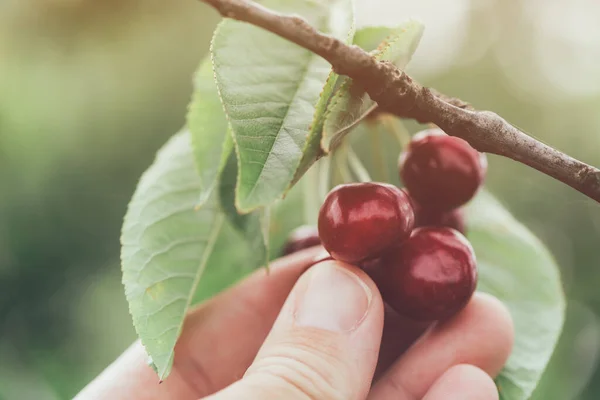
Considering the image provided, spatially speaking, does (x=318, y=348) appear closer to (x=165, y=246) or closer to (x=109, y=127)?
(x=165, y=246)

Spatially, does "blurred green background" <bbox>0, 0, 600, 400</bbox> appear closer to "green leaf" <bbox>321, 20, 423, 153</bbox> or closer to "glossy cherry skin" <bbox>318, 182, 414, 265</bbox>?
"glossy cherry skin" <bbox>318, 182, 414, 265</bbox>

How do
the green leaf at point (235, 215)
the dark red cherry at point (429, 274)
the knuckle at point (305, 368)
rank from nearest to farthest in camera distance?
the knuckle at point (305, 368) → the dark red cherry at point (429, 274) → the green leaf at point (235, 215)

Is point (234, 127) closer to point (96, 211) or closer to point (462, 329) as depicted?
point (462, 329)

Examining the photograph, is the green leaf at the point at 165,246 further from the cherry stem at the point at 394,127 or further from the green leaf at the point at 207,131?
the cherry stem at the point at 394,127

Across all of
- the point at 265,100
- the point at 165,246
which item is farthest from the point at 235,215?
the point at 265,100

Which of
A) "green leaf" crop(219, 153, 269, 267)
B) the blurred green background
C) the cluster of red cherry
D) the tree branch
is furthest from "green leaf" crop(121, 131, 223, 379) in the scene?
the blurred green background

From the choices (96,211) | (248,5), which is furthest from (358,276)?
(96,211)

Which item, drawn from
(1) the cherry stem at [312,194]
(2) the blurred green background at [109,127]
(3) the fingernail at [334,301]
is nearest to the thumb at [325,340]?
(3) the fingernail at [334,301]
